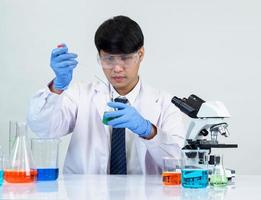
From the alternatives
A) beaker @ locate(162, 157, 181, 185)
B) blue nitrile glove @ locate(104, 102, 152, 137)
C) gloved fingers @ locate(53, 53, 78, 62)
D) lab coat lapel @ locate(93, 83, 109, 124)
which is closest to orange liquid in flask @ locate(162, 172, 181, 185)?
beaker @ locate(162, 157, 181, 185)

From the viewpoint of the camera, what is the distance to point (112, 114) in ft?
7.54

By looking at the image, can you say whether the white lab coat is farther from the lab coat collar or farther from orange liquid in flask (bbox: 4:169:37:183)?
orange liquid in flask (bbox: 4:169:37:183)

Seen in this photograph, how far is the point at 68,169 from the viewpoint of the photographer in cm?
268

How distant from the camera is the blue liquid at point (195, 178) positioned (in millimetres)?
1796

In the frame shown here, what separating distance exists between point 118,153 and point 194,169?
0.82m

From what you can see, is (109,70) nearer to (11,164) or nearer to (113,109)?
(113,109)

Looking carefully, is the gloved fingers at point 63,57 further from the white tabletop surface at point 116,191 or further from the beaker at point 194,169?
the beaker at point 194,169

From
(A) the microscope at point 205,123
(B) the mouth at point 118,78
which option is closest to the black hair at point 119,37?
(B) the mouth at point 118,78

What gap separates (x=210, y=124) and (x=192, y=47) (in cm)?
161

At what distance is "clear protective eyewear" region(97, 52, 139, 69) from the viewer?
258cm

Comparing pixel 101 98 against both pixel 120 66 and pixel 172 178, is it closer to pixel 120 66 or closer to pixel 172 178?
pixel 120 66

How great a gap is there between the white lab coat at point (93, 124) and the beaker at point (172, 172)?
16.6 inches

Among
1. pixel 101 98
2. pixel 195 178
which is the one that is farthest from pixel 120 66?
pixel 195 178

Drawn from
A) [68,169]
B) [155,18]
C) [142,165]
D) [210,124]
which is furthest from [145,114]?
[155,18]
